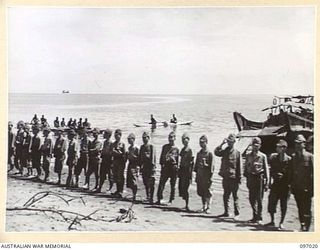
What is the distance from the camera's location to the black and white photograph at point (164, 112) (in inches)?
28.4

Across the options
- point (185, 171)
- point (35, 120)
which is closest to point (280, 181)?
point (185, 171)

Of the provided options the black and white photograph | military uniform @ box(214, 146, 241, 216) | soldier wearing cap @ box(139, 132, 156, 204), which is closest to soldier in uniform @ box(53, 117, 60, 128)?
the black and white photograph

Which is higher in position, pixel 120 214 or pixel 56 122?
pixel 56 122

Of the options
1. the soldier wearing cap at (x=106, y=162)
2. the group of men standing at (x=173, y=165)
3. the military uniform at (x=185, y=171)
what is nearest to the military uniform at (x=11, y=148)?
the group of men standing at (x=173, y=165)

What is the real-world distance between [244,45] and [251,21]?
0.03 metres

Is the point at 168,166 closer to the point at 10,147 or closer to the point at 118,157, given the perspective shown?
the point at 118,157

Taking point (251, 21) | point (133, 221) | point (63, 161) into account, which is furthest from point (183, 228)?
point (251, 21)

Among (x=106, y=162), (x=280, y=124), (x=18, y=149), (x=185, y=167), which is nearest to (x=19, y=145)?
(x=18, y=149)

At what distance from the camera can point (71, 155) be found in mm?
739

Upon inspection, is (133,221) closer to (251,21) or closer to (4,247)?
(4,247)

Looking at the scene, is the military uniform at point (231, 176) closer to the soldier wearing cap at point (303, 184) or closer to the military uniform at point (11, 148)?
the soldier wearing cap at point (303, 184)

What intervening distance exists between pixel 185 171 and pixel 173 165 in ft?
0.06

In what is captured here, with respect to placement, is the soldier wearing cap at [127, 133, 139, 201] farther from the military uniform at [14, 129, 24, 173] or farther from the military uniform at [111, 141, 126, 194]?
the military uniform at [14, 129, 24, 173]

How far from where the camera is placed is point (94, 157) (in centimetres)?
74
